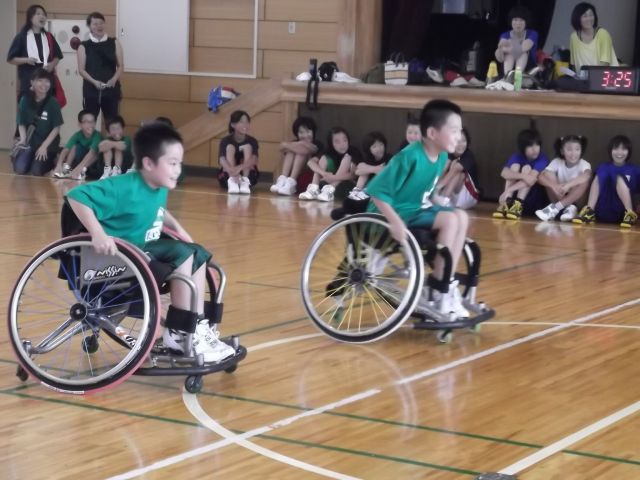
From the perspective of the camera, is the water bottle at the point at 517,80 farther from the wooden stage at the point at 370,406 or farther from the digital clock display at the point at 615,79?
the wooden stage at the point at 370,406

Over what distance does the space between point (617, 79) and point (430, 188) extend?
512cm

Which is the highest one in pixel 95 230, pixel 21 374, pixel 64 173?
pixel 95 230

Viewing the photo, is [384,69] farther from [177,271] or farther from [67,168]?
[177,271]

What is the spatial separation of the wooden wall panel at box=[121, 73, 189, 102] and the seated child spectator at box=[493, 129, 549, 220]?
418cm

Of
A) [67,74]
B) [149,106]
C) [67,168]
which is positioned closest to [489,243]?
[67,168]

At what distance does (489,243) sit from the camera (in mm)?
7582

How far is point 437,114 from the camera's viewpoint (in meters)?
4.61

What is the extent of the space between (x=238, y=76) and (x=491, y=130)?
10.5ft

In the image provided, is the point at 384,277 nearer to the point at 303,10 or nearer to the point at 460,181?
the point at 460,181

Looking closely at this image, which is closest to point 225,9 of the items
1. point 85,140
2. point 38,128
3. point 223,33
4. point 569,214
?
point 223,33

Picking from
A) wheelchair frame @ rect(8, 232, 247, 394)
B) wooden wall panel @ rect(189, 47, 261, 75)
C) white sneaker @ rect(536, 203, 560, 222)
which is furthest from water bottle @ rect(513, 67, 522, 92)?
wheelchair frame @ rect(8, 232, 247, 394)

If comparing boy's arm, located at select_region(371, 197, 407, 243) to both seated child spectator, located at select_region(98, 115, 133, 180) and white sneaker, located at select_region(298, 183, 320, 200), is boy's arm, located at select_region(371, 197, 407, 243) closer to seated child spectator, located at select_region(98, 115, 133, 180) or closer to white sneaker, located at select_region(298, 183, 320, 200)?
white sneaker, located at select_region(298, 183, 320, 200)

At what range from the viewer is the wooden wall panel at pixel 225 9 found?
1195cm

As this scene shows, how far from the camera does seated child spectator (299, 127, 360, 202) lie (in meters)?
9.95
